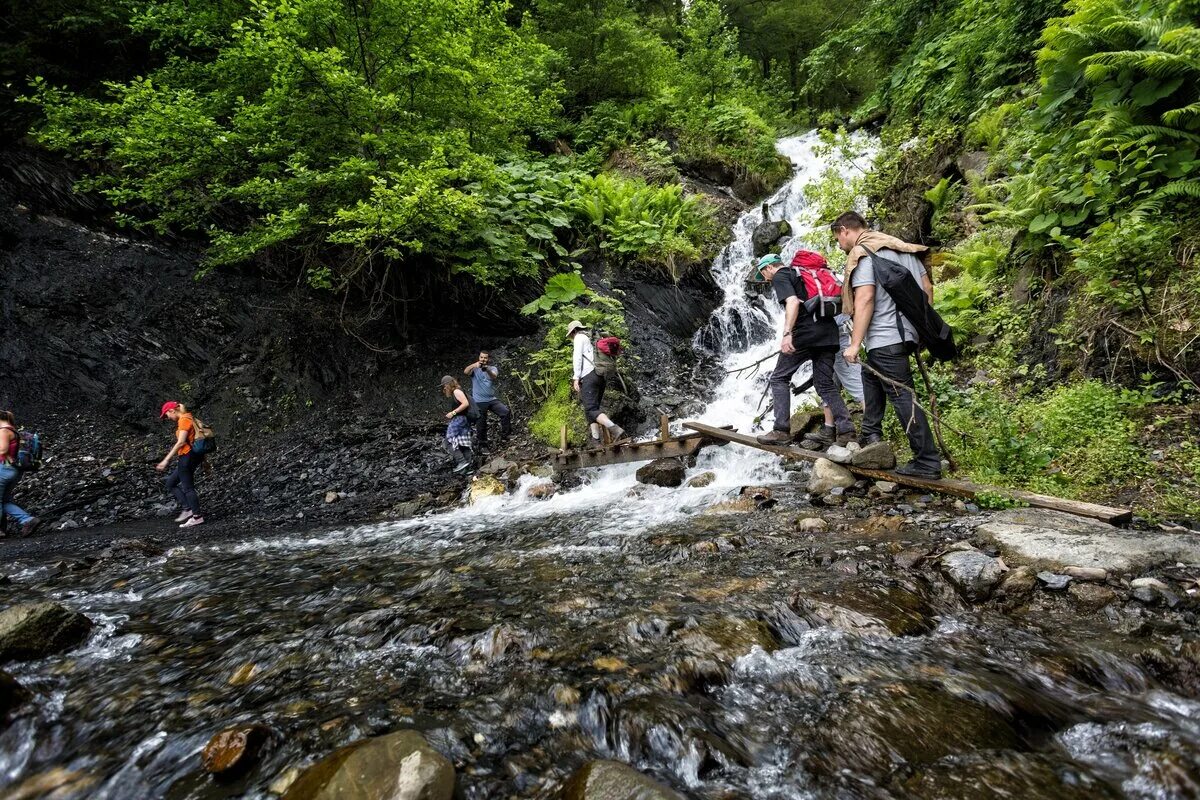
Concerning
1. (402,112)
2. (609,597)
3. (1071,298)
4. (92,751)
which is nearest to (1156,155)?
(1071,298)

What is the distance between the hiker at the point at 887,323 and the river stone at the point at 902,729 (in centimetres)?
308

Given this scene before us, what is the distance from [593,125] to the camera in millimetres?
17500

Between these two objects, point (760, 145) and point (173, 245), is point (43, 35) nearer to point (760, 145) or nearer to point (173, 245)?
point (173, 245)

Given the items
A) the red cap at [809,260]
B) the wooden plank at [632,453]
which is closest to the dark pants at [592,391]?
the wooden plank at [632,453]

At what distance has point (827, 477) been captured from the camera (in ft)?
18.7

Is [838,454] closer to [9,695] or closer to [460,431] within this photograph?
[9,695]

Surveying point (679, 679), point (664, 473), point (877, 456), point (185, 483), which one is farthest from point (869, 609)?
point (185, 483)

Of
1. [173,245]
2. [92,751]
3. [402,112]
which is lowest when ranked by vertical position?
[92,751]

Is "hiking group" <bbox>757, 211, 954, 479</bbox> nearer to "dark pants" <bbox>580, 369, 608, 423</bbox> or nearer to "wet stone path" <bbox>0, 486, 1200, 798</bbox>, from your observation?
"wet stone path" <bbox>0, 486, 1200, 798</bbox>

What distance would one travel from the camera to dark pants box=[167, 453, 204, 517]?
28.5ft

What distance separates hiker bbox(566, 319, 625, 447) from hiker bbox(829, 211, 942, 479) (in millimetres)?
4532

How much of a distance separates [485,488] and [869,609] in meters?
6.83

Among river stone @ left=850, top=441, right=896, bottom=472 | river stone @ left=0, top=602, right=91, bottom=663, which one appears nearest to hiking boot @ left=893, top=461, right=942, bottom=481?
river stone @ left=850, top=441, right=896, bottom=472

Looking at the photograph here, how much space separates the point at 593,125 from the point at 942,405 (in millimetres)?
15201
